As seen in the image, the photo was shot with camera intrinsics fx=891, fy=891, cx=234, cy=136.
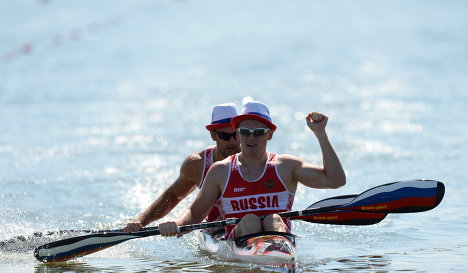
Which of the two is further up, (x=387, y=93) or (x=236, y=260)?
(x=387, y=93)

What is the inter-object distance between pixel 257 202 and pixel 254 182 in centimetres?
20

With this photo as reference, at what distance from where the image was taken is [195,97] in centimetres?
2183

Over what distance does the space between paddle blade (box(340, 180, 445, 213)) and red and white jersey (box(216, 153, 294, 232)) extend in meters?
0.66

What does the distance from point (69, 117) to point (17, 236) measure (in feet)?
34.1

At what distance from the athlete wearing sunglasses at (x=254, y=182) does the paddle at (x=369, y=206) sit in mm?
324

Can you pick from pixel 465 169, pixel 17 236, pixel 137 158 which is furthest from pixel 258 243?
pixel 137 158

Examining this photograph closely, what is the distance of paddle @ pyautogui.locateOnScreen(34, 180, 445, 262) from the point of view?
788cm

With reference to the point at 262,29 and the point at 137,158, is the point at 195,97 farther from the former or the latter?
the point at 262,29

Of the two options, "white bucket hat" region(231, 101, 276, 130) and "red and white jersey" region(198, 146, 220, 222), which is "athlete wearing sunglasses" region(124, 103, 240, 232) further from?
"white bucket hat" region(231, 101, 276, 130)

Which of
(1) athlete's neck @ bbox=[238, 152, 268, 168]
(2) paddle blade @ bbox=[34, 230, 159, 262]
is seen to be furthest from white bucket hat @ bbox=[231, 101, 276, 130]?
(2) paddle blade @ bbox=[34, 230, 159, 262]

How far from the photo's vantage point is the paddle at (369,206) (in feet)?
25.9

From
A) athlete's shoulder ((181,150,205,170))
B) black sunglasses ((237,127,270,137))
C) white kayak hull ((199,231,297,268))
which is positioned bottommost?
white kayak hull ((199,231,297,268))

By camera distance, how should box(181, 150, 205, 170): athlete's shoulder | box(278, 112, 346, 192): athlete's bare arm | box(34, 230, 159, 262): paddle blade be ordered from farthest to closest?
box(181, 150, 205, 170): athlete's shoulder < box(34, 230, 159, 262): paddle blade < box(278, 112, 346, 192): athlete's bare arm

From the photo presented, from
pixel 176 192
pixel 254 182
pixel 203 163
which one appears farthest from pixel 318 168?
pixel 176 192
